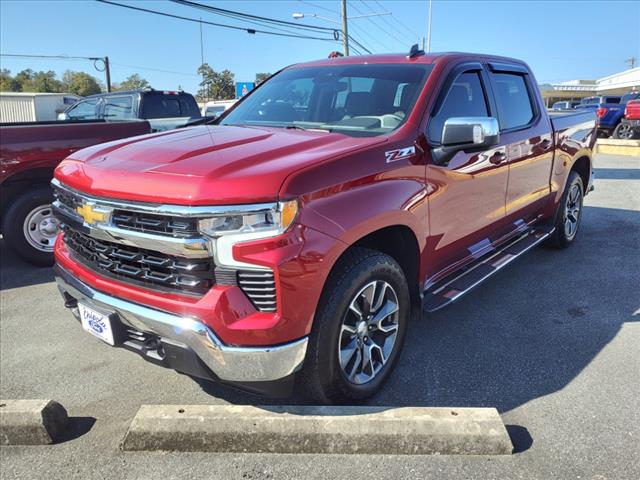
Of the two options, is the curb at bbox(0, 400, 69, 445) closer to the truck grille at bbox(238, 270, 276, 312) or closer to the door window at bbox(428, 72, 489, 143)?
the truck grille at bbox(238, 270, 276, 312)

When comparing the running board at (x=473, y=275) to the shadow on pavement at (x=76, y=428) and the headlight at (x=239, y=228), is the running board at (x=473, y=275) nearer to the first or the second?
the headlight at (x=239, y=228)

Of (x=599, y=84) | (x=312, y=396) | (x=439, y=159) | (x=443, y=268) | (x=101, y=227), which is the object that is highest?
(x=599, y=84)

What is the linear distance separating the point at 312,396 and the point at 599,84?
78.0 metres

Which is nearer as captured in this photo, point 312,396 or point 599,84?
point 312,396

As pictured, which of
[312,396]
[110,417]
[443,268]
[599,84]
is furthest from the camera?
[599,84]

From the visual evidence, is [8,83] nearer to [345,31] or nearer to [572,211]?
[345,31]

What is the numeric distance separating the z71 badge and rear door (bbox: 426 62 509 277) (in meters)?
0.18

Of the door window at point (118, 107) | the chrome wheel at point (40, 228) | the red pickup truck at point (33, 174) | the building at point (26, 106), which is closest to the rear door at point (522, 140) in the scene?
the red pickup truck at point (33, 174)

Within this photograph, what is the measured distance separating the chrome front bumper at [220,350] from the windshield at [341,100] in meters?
1.41

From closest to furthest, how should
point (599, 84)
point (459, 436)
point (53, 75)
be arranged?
point (459, 436) → point (599, 84) → point (53, 75)

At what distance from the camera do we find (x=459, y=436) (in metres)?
2.46

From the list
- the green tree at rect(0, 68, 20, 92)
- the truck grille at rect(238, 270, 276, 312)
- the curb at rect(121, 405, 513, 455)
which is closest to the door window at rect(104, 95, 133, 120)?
the curb at rect(121, 405, 513, 455)

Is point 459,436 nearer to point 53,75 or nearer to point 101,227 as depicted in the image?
point 101,227

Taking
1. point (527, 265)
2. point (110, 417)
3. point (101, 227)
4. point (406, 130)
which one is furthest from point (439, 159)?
point (527, 265)
